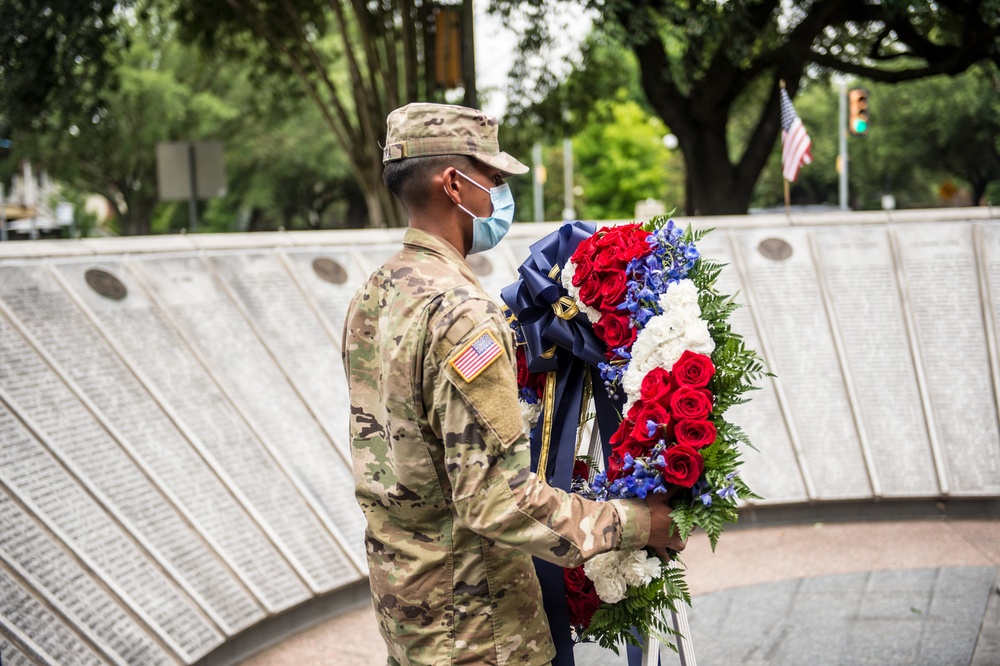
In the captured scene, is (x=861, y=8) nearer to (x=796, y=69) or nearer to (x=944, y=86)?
(x=796, y=69)

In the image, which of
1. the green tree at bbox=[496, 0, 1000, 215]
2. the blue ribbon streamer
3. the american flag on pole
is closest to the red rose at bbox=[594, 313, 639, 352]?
the blue ribbon streamer

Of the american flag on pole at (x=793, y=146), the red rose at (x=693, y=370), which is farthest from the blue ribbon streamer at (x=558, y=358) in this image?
the american flag on pole at (x=793, y=146)

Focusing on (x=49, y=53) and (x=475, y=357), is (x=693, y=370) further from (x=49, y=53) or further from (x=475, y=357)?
(x=49, y=53)

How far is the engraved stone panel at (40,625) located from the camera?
156 inches

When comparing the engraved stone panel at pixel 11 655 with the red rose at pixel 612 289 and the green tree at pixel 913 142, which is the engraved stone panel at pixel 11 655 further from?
the green tree at pixel 913 142

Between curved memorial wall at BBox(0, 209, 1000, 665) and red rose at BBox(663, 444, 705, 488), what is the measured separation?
2.93 m

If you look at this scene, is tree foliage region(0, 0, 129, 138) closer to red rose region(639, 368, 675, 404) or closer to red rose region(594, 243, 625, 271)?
red rose region(594, 243, 625, 271)

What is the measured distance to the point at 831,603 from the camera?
206 inches

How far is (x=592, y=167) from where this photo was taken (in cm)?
4300

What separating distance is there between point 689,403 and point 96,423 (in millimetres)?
3682

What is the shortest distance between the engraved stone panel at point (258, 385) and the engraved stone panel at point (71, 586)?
4.54 feet

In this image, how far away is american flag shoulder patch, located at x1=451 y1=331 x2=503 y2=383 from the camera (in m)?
2.16

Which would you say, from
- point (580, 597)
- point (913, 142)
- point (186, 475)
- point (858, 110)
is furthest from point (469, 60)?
point (913, 142)

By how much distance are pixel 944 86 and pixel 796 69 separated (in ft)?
72.4
